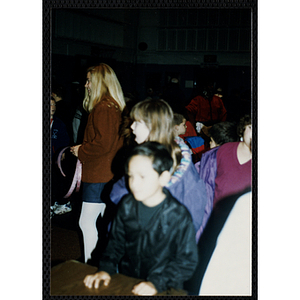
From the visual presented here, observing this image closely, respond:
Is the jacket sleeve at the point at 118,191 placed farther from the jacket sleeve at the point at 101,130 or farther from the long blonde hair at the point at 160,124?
the long blonde hair at the point at 160,124

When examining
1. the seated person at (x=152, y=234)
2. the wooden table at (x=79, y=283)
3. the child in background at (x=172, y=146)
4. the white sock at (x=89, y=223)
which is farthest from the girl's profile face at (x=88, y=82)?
the wooden table at (x=79, y=283)

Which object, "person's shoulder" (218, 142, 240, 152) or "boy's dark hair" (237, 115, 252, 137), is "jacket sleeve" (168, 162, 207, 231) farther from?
"boy's dark hair" (237, 115, 252, 137)

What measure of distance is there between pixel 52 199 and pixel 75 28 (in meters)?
1.03

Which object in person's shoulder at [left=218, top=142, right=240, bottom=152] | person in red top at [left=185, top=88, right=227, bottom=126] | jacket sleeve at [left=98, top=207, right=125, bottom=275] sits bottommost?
jacket sleeve at [left=98, top=207, right=125, bottom=275]

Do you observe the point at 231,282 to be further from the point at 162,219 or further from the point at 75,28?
the point at 75,28

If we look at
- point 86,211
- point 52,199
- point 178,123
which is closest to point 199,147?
point 178,123

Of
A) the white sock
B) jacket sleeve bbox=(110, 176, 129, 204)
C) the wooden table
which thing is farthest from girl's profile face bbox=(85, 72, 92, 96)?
the wooden table

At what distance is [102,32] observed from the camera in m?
2.32

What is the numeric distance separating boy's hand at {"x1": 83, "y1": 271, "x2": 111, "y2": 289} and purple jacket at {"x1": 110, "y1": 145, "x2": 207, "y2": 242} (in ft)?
1.33

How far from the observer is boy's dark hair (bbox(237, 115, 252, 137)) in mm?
2286

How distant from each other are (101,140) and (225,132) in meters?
0.74

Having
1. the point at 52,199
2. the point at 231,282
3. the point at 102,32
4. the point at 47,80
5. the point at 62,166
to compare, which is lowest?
the point at 231,282

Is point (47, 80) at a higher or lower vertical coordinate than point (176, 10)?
lower

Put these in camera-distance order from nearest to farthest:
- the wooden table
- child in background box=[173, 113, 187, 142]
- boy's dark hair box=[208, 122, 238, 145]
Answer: the wooden table, child in background box=[173, 113, 187, 142], boy's dark hair box=[208, 122, 238, 145]
